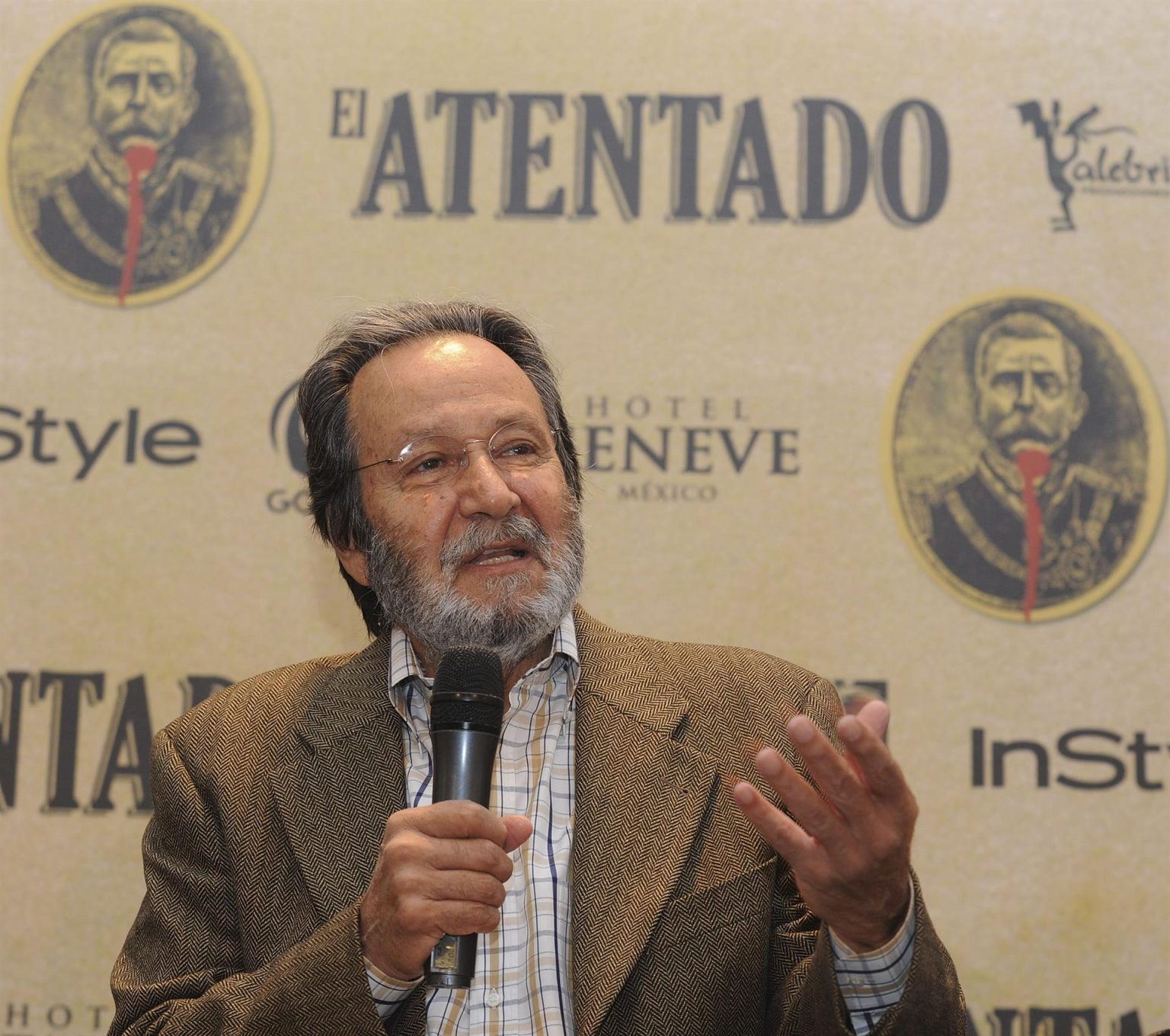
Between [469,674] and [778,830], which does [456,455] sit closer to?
[469,674]

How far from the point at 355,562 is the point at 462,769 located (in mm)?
932

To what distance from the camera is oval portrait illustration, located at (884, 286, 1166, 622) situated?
2.87 m

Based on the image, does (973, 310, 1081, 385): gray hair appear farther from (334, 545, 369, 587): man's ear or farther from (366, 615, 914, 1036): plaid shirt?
(334, 545, 369, 587): man's ear

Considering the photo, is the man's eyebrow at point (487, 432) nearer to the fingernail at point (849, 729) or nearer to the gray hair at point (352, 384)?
the gray hair at point (352, 384)

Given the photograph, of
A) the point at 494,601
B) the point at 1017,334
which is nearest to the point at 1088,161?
the point at 1017,334

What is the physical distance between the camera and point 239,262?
9.87 feet

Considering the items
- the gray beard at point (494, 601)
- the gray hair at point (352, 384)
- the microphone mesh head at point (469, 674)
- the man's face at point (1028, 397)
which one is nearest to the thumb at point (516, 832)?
the microphone mesh head at point (469, 674)

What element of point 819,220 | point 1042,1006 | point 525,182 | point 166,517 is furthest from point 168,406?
point 1042,1006

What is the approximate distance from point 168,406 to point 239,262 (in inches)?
14.3

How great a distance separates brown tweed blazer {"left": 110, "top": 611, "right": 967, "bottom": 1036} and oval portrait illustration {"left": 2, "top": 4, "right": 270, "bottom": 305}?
1.28 metres

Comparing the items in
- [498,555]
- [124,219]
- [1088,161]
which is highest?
[1088,161]

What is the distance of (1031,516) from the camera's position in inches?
114

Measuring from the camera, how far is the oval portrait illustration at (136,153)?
3016 millimetres

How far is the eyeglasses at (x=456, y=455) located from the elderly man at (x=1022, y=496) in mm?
1128
